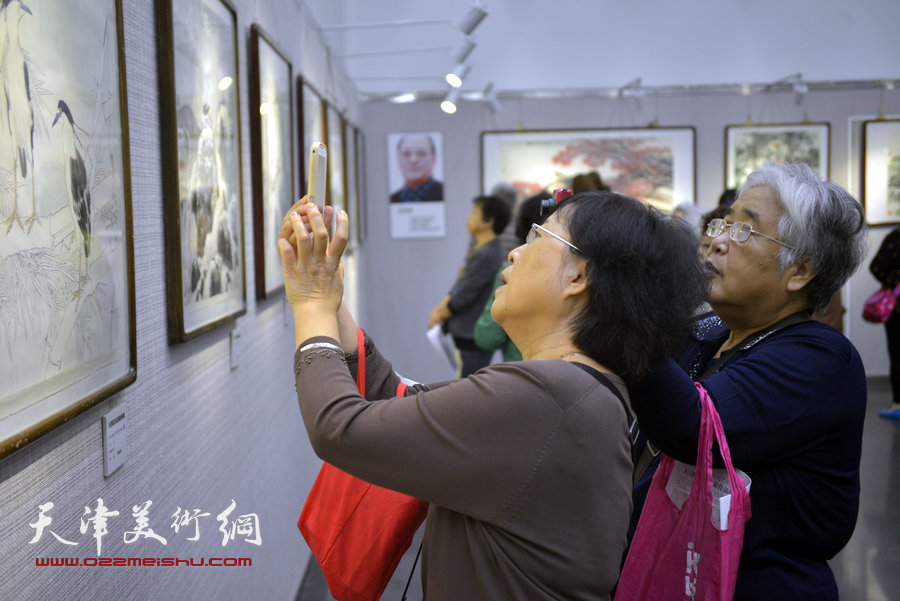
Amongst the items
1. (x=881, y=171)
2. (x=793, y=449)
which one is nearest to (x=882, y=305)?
(x=881, y=171)

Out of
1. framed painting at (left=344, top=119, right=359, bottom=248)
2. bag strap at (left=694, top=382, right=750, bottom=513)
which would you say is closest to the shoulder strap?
bag strap at (left=694, top=382, right=750, bottom=513)

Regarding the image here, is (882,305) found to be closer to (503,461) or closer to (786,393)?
(786,393)

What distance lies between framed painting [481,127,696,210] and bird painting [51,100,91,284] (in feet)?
23.3

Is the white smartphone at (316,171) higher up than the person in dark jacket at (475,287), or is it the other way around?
the white smartphone at (316,171)

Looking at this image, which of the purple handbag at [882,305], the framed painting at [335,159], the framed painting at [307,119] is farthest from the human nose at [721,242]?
the purple handbag at [882,305]

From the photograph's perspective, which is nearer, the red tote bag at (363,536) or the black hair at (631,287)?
the black hair at (631,287)

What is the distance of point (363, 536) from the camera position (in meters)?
1.52

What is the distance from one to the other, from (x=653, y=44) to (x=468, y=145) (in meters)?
2.27

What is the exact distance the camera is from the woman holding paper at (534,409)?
1.22m

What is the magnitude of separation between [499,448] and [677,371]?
17.5 inches

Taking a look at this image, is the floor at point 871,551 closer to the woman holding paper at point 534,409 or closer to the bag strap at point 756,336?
the bag strap at point 756,336

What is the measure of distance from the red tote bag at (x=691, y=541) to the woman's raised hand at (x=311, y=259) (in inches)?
29.8

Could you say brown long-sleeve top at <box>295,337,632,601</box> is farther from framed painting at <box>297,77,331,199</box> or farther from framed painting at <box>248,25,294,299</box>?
framed painting at <box>297,77,331,199</box>

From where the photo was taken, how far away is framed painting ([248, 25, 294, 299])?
9.74ft
